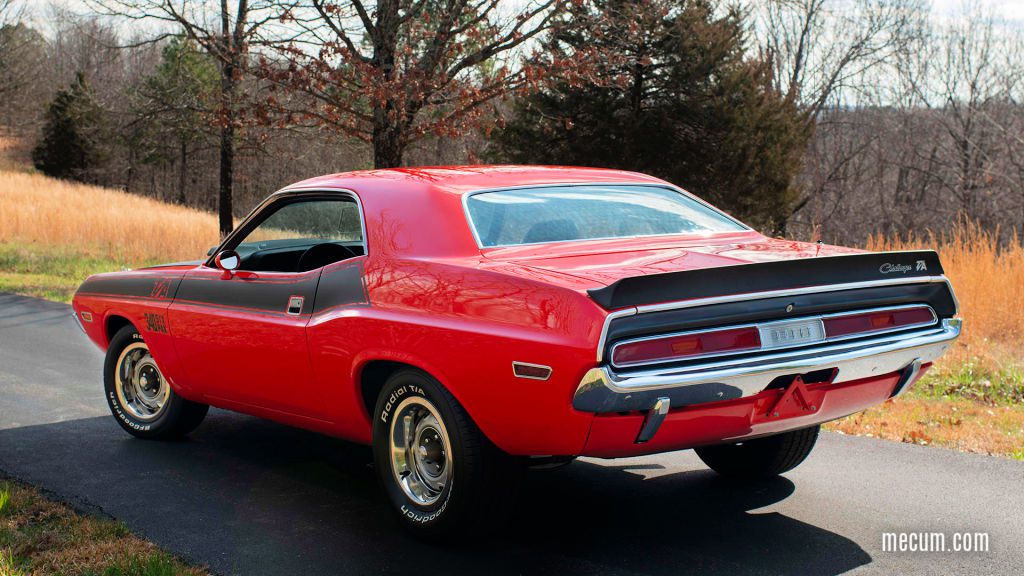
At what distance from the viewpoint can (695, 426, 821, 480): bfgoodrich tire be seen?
4812mm

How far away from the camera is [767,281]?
141 inches

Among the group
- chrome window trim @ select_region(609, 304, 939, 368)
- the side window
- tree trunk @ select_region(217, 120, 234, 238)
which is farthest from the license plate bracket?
tree trunk @ select_region(217, 120, 234, 238)

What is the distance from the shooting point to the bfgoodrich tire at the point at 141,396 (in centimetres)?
590

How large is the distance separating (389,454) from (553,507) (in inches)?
34.8

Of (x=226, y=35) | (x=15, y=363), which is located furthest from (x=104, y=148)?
(x=15, y=363)

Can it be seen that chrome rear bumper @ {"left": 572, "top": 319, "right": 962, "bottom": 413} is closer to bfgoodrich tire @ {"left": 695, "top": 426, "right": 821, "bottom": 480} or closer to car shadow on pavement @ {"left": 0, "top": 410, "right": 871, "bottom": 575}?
car shadow on pavement @ {"left": 0, "top": 410, "right": 871, "bottom": 575}

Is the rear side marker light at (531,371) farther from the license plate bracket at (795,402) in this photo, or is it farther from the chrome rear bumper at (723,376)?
the license plate bracket at (795,402)

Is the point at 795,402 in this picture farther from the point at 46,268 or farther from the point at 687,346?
the point at 46,268

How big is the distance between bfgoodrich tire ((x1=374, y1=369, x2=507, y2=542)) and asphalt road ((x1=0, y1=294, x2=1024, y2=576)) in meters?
0.14

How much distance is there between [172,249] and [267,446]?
51.5 ft

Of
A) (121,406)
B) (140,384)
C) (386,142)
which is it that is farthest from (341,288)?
(386,142)

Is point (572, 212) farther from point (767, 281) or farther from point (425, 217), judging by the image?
point (767, 281)

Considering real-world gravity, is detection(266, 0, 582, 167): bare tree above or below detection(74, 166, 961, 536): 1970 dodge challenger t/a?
above

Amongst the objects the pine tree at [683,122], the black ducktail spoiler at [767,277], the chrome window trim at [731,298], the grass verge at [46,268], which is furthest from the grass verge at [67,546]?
the pine tree at [683,122]
